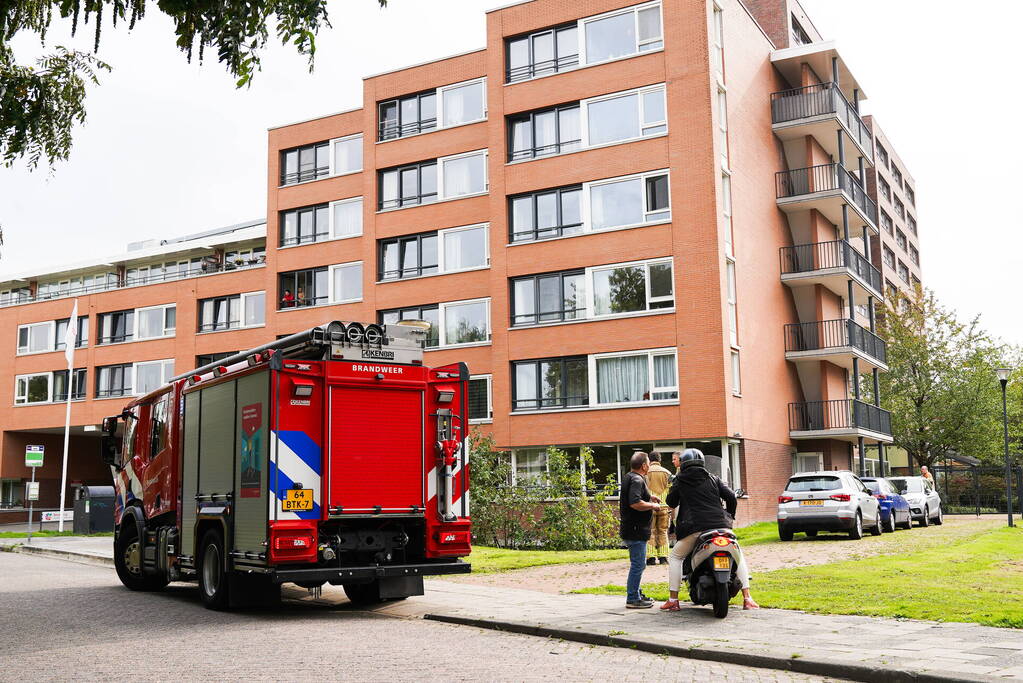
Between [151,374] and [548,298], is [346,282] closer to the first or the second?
[548,298]

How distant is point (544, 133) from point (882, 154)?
115 ft

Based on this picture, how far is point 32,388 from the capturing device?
160ft

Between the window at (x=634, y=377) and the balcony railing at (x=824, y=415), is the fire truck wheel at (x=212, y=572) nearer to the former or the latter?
the window at (x=634, y=377)

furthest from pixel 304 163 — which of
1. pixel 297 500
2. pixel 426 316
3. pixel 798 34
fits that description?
pixel 297 500

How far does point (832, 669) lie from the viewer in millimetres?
7820

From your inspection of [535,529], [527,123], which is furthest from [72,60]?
[527,123]

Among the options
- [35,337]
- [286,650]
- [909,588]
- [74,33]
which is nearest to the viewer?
[74,33]

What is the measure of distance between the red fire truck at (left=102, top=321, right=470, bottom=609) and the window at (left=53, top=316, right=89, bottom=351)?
123ft

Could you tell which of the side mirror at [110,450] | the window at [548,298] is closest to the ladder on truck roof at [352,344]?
the side mirror at [110,450]

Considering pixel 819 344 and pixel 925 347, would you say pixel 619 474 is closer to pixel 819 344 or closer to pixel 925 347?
pixel 819 344

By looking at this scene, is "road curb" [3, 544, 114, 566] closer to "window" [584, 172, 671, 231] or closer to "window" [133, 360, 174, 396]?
"window" [584, 172, 671, 231]

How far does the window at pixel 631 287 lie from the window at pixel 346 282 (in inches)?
399

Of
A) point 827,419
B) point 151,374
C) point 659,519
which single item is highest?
point 151,374

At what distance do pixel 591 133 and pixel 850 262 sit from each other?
32.1 feet
